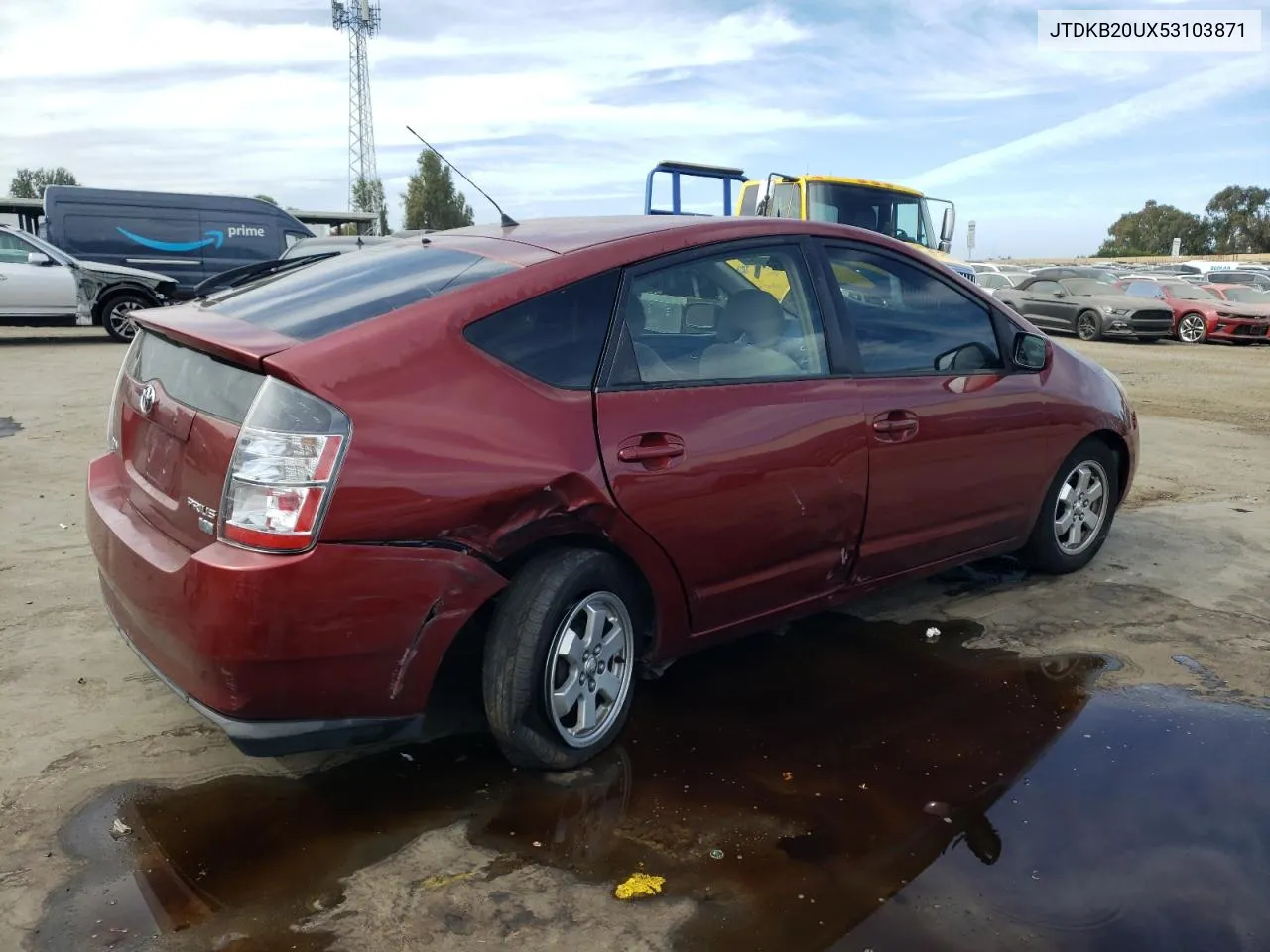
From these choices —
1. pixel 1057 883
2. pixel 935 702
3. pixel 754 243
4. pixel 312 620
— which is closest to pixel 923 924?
pixel 1057 883

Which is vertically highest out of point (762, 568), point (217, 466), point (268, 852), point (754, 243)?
point (754, 243)

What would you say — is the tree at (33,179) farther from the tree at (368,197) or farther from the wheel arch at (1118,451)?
the wheel arch at (1118,451)

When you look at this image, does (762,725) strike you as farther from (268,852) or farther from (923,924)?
(268,852)

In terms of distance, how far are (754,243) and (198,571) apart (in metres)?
2.12

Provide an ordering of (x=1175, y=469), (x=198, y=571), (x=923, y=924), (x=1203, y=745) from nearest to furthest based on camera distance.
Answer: (x=923, y=924) → (x=198, y=571) → (x=1203, y=745) → (x=1175, y=469)

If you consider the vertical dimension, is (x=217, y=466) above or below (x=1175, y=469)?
above

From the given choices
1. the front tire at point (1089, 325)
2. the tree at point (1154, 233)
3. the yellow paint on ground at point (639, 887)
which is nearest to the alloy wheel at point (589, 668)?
the yellow paint on ground at point (639, 887)

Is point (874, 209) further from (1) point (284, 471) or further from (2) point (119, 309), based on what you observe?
(1) point (284, 471)

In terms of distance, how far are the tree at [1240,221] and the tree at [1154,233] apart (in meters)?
0.93

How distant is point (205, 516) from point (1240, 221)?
286 feet

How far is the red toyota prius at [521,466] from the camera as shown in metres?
2.66

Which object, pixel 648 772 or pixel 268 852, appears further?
pixel 648 772

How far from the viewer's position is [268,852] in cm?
275

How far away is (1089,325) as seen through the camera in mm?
21234
